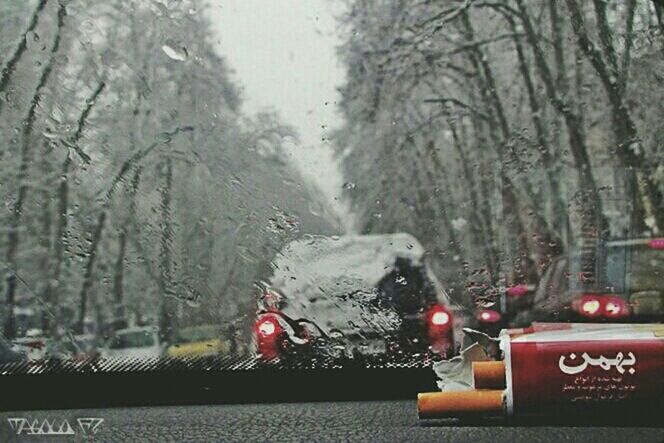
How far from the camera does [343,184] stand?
18.2 ft

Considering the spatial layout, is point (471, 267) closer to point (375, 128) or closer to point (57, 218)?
point (375, 128)

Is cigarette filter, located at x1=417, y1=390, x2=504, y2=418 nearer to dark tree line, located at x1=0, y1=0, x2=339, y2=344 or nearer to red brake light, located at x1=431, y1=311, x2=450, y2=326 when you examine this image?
red brake light, located at x1=431, y1=311, x2=450, y2=326

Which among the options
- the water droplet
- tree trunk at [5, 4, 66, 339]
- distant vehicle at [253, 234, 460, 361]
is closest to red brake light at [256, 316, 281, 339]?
distant vehicle at [253, 234, 460, 361]

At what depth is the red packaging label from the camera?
3.49 meters

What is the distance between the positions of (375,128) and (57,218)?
2.01 meters

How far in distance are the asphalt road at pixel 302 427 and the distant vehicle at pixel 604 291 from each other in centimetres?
132

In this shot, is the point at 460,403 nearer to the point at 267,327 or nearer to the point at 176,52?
the point at 267,327

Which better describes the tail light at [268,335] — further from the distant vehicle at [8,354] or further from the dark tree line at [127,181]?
the distant vehicle at [8,354]

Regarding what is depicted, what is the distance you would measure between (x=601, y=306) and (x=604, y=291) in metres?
0.12

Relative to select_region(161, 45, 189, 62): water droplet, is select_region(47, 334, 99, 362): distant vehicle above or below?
below

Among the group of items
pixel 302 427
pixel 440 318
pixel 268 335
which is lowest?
pixel 302 427

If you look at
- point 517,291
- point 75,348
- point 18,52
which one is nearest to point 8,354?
point 75,348

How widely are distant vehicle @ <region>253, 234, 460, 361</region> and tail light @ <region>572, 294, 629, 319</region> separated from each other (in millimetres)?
721

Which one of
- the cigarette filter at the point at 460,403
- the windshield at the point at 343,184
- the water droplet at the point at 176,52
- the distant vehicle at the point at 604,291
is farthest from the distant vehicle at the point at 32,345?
the distant vehicle at the point at 604,291
